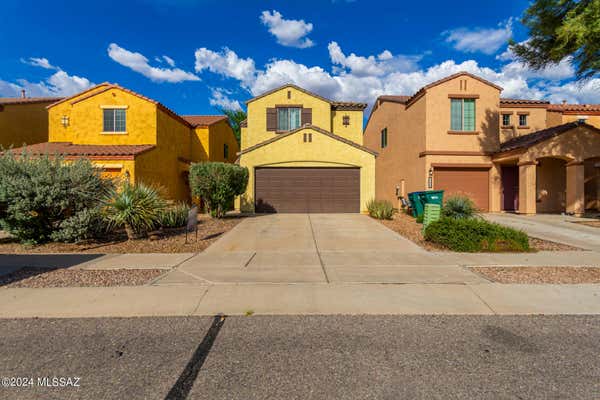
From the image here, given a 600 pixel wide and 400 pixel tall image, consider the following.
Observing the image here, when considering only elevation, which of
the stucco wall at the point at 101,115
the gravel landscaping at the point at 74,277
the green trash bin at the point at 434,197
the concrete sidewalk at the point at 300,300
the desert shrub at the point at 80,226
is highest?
the stucco wall at the point at 101,115

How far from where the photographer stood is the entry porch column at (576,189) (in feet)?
46.4

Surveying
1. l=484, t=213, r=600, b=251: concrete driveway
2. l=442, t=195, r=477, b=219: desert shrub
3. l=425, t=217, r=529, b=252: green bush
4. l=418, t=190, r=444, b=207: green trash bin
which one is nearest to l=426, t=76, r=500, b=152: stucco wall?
l=418, t=190, r=444, b=207: green trash bin

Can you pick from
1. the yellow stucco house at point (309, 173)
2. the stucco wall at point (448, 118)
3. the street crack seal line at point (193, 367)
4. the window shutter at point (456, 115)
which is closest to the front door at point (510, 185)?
the stucco wall at point (448, 118)

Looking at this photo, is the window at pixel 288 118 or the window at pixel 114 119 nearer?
the window at pixel 114 119

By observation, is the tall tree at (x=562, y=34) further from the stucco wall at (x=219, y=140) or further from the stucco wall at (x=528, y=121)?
the stucco wall at (x=219, y=140)

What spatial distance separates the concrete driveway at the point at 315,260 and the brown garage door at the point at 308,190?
5344mm

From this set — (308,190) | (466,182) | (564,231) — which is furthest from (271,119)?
(564,231)

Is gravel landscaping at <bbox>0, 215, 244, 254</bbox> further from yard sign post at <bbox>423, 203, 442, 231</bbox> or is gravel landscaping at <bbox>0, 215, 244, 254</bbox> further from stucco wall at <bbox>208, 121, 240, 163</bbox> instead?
stucco wall at <bbox>208, 121, 240, 163</bbox>

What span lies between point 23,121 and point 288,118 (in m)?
19.1

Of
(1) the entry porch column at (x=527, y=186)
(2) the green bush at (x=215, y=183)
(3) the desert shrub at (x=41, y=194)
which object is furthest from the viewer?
(1) the entry porch column at (x=527, y=186)

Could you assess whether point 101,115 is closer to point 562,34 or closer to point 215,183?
point 215,183

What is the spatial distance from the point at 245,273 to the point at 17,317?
3228 mm

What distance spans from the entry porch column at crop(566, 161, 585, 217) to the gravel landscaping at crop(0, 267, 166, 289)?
62.9ft

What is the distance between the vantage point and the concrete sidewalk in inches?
150
